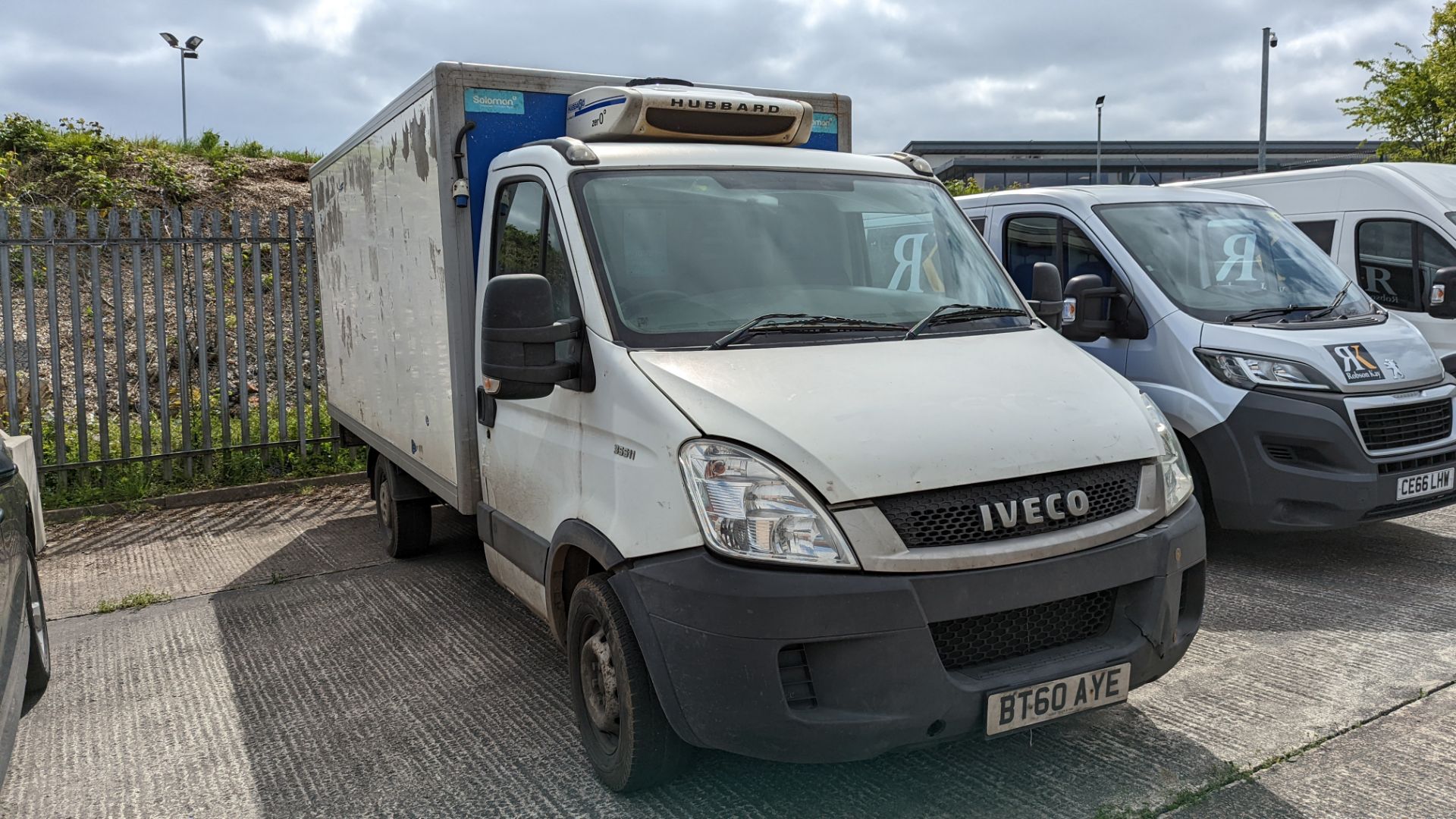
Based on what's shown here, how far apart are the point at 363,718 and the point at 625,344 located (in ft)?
6.54

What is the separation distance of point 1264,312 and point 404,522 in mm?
5166

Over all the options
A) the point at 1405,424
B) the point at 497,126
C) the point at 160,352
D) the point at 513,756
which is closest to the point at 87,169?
the point at 160,352

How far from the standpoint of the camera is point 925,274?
4.25 metres

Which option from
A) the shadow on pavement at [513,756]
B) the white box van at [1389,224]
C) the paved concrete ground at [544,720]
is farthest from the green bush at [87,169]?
the white box van at [1389,224]

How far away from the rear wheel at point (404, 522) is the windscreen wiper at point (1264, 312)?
4.77 meters

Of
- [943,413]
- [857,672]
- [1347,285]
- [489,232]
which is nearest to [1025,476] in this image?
[943,413]

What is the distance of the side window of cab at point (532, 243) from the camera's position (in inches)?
155

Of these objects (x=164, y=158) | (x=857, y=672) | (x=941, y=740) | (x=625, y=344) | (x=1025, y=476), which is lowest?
(x=941, y=740)

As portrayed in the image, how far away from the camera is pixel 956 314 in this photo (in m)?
3.96

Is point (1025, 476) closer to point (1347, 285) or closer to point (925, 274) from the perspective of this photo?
point (925, 274)

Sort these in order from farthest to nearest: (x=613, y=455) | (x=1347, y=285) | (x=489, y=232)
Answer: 1. (x=1347, y=285)
2. (x=489, y=232)
3. (x=613, y=455)

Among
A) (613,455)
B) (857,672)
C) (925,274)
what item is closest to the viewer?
(857,672)

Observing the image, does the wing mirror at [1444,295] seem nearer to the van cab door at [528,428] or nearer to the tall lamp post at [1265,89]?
the van cab door at [528,428]

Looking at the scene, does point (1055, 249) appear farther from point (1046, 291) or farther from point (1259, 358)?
point (1046, 291)
